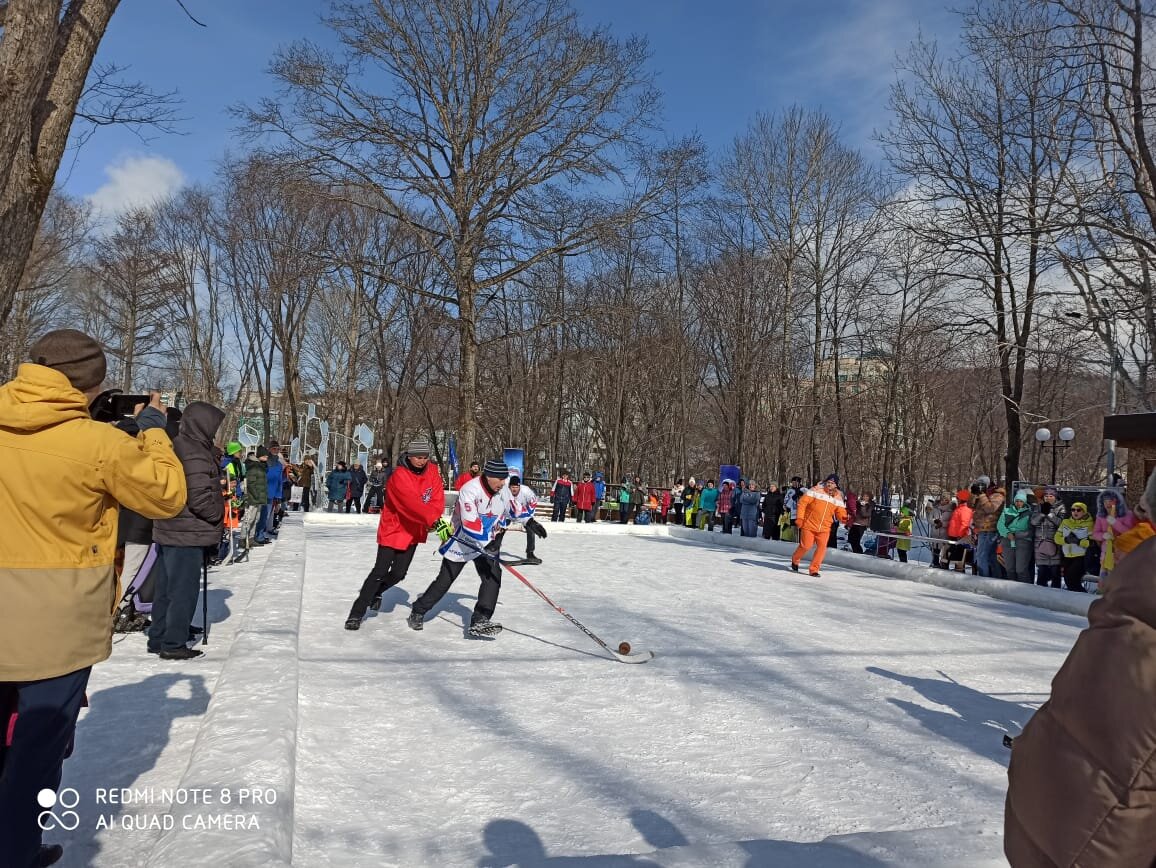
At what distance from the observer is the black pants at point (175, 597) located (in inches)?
238

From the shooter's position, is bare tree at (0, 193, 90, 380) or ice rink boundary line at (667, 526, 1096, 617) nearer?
ice rink boundary line at (667, 526, 1096, 617)

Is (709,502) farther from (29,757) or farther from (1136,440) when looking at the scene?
(29,757)

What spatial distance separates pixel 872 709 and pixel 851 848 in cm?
297

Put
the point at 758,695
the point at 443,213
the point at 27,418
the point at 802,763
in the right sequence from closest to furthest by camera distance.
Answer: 1. the point at 27,418
2. the point at 802,763
3. the point at 758,695
4. the point at 443,213

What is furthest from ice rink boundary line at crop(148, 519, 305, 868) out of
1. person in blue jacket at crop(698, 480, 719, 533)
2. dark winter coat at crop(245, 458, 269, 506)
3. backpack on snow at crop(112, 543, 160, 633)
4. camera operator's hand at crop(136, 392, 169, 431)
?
person in blue jacket at crop(698, 480, 719, 533)

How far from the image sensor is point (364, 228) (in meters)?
32.5

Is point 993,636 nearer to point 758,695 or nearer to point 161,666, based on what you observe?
point 758,695

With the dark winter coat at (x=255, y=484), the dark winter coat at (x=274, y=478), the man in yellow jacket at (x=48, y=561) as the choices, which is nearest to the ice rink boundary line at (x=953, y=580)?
the man in yellow jacket at (x=48, y=561)

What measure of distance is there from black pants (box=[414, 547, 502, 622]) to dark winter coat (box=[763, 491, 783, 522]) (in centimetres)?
1415

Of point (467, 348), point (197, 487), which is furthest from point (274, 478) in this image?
point (467, 348)

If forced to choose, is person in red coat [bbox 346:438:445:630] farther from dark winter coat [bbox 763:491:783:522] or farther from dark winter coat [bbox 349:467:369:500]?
dark winter coat [bbox 349:467:369:500]

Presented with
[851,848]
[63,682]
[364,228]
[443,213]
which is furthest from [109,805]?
[364,228]

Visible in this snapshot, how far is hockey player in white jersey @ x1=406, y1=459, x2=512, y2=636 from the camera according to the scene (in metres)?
7.51

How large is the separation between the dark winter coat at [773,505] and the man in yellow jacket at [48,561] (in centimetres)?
1914
